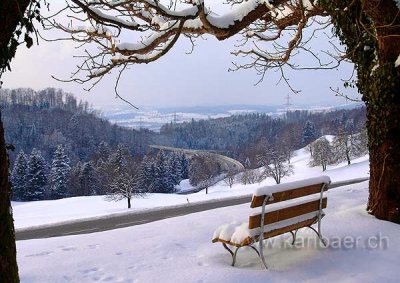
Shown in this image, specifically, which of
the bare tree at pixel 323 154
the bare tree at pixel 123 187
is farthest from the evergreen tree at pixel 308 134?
the bare tree at pixel 123 187

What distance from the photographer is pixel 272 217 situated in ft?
16.0

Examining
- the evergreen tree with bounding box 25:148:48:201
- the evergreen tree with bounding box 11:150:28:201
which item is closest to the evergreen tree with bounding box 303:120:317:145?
the evergreen tree with bounding box 25:148:48:201

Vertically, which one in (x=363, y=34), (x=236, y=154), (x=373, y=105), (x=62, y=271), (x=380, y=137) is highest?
(x=363, y=34)

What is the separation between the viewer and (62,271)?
15.9 feet

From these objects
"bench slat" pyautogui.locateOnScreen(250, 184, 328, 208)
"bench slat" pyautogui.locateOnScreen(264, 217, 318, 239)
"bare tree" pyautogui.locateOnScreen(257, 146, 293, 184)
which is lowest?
"bare tree" pyautogui.locateOnScreen(257, 146, 293, 184)

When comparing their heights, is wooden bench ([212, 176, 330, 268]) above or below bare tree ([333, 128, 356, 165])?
above

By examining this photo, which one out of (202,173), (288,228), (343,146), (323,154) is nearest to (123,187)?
(202,173)

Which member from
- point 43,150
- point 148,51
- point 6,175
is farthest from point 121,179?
point 43,150

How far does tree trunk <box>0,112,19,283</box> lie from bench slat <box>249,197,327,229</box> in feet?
8.97

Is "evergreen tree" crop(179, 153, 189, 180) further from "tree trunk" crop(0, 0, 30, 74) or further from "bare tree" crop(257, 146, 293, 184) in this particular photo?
"tree trunk" crop(0, 0, 30, 74)

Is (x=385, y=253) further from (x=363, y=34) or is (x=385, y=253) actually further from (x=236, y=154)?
(x=236, y=154)

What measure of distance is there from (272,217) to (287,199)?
302 millimetres

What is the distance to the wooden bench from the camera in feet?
15.3

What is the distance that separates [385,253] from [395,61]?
2.85 metres
